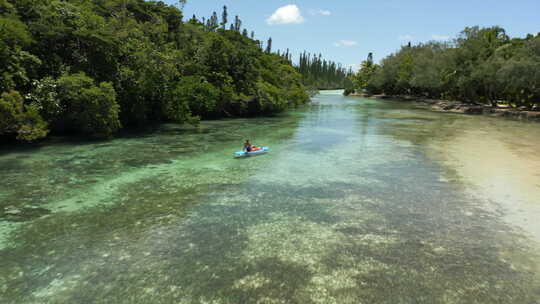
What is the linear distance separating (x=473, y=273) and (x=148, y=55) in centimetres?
→ 2714

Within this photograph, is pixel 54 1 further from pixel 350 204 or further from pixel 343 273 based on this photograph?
pixel 343 273

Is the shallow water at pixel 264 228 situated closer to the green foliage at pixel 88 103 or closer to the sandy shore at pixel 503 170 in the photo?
the sandy shore at pixel 503 170

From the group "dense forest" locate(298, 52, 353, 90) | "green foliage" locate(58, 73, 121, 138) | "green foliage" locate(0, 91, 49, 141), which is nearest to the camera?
"green foliage" locate(0, 91, 49, 141)

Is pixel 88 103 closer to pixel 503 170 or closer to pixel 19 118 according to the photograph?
pixel 19 118

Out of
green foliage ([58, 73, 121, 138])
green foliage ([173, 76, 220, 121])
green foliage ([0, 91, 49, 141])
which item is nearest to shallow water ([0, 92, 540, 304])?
green foliage ([0, 91, 49, 141])

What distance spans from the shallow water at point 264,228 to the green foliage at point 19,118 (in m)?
1.32

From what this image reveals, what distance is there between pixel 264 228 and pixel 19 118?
1731 centimetres

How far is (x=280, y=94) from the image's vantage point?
46.1 m

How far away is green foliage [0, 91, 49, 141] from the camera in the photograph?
19081 mm

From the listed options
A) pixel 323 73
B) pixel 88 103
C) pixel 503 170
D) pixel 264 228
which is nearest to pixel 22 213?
pixel 264 228

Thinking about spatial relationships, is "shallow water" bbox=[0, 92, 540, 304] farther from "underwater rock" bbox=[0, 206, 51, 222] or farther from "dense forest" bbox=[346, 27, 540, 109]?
"dense forest" bbox=[346, 27, 540, 109]

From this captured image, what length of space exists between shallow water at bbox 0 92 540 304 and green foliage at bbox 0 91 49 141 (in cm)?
132

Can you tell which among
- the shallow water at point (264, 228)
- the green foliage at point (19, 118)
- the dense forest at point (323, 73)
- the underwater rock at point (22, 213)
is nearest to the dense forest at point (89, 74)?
the green foliage at point (19, 118)

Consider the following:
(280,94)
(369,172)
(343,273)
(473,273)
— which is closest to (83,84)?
(369,172)
